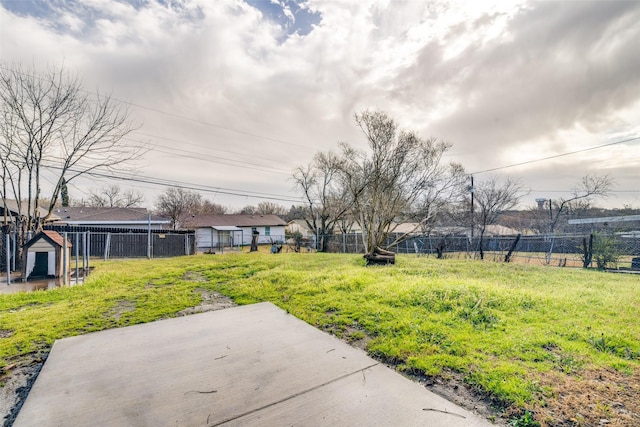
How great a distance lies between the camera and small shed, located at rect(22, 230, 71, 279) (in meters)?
7.18

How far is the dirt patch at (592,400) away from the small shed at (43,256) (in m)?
9.39

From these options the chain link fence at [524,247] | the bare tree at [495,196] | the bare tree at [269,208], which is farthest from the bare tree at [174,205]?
the bare tree at [495,196]

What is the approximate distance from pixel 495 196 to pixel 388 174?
1465cm

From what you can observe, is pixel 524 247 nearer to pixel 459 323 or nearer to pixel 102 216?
pixel 459 323

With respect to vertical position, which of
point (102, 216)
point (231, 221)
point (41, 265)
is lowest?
point (41, 265)

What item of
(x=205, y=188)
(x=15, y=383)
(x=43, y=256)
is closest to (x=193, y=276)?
(x=43, y=256)

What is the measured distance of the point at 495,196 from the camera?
74.3 feet

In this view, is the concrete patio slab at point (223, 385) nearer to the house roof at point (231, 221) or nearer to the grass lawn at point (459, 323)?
the grass lawn at point (459, 323)

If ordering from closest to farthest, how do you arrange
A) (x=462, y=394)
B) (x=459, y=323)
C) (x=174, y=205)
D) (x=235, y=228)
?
(x=462, y=394) → (x=459, y=323) → (x=235, y=228) → (x=174, y=205)

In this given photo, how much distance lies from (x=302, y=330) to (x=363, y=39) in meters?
8.89

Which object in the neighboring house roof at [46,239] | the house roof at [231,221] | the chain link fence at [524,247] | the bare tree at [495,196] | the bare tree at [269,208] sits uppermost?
the bare tree at [269,208]

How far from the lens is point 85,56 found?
8438 millimetres

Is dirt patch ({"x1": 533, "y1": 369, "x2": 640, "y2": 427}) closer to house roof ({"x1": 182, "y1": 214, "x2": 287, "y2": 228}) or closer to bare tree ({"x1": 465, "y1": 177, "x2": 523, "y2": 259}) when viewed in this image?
bare tree ({"x1": 465, "y1": 177, "x2": 523, "y2": 259})

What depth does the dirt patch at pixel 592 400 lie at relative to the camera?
174 centimetres
